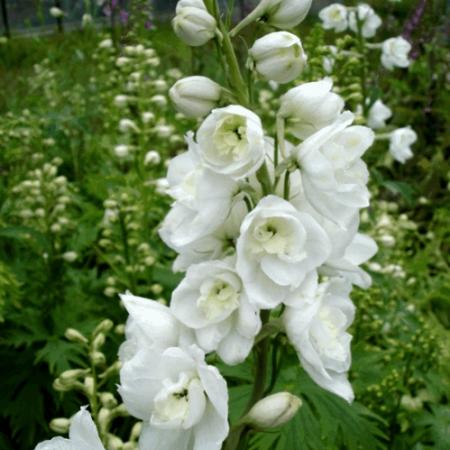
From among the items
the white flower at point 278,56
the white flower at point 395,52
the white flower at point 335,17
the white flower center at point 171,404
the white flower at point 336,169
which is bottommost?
the white flower at point 395,52

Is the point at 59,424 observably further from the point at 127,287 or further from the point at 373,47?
the point at 373,47

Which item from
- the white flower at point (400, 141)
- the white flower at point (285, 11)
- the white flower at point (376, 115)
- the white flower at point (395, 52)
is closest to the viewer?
the white flower at point (285, 11)

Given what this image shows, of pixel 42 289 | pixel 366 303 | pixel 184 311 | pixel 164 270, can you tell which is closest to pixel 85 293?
pixel 42 289

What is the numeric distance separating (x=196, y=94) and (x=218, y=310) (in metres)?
0.39

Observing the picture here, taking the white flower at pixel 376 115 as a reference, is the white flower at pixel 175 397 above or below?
above

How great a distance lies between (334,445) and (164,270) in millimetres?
1033

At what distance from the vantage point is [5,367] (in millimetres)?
2836

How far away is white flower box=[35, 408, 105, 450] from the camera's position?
118cm

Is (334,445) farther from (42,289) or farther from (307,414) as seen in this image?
(42,289)

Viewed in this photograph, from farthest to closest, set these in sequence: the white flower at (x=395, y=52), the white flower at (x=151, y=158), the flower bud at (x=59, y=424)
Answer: the white flower at (x=395, y=52)
the white flower at (x=151, y=158)
the flower bud at (x=59, y=424)

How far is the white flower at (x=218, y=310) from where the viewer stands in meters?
1.32

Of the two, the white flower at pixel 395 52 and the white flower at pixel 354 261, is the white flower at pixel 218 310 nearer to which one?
the white flower at pixel 354 261

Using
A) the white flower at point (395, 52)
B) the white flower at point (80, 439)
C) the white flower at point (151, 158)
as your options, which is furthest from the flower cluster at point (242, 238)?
the white flower at point (395, 52)

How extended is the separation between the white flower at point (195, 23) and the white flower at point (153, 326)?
1.61 feet
